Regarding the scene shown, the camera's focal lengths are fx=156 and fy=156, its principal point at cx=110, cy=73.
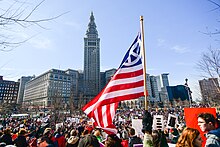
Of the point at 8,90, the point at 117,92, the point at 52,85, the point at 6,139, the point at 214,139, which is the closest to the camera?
the point at 214,139

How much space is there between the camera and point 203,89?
1095 inches

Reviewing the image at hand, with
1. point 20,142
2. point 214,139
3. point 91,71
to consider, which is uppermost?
point 91,71

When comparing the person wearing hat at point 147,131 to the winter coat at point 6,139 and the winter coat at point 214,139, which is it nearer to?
the winter coat at point 214,139

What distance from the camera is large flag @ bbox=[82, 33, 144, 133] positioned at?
5.38 m

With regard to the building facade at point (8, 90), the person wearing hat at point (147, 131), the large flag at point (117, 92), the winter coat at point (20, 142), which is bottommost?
the winter coat at point (20, 142)

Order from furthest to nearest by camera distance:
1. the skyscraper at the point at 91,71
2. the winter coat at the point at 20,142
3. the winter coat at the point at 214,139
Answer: the skyscraper at the point at 91,71 < the winter coat at the point at 20,142 < the winter coat at the point at 214,139

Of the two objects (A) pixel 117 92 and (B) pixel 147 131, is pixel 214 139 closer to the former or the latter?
(B) pixel 147 131

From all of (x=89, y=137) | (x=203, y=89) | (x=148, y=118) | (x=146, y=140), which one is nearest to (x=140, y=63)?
(x=148, y=118)

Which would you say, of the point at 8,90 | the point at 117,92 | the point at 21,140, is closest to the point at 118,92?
the point at 117,92

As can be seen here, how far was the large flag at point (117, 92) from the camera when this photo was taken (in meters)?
5.38

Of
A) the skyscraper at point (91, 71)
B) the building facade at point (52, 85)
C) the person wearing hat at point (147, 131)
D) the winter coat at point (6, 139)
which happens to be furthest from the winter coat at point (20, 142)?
the skyscraper at point (91, 71)

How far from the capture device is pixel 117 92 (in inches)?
220

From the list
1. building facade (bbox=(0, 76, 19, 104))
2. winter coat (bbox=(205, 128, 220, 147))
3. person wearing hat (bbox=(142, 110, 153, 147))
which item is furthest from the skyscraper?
winter coat (bbox=(205, 128, 220, 147))

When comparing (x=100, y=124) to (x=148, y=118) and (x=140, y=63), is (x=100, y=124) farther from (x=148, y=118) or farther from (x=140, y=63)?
(x=140, y=63)
